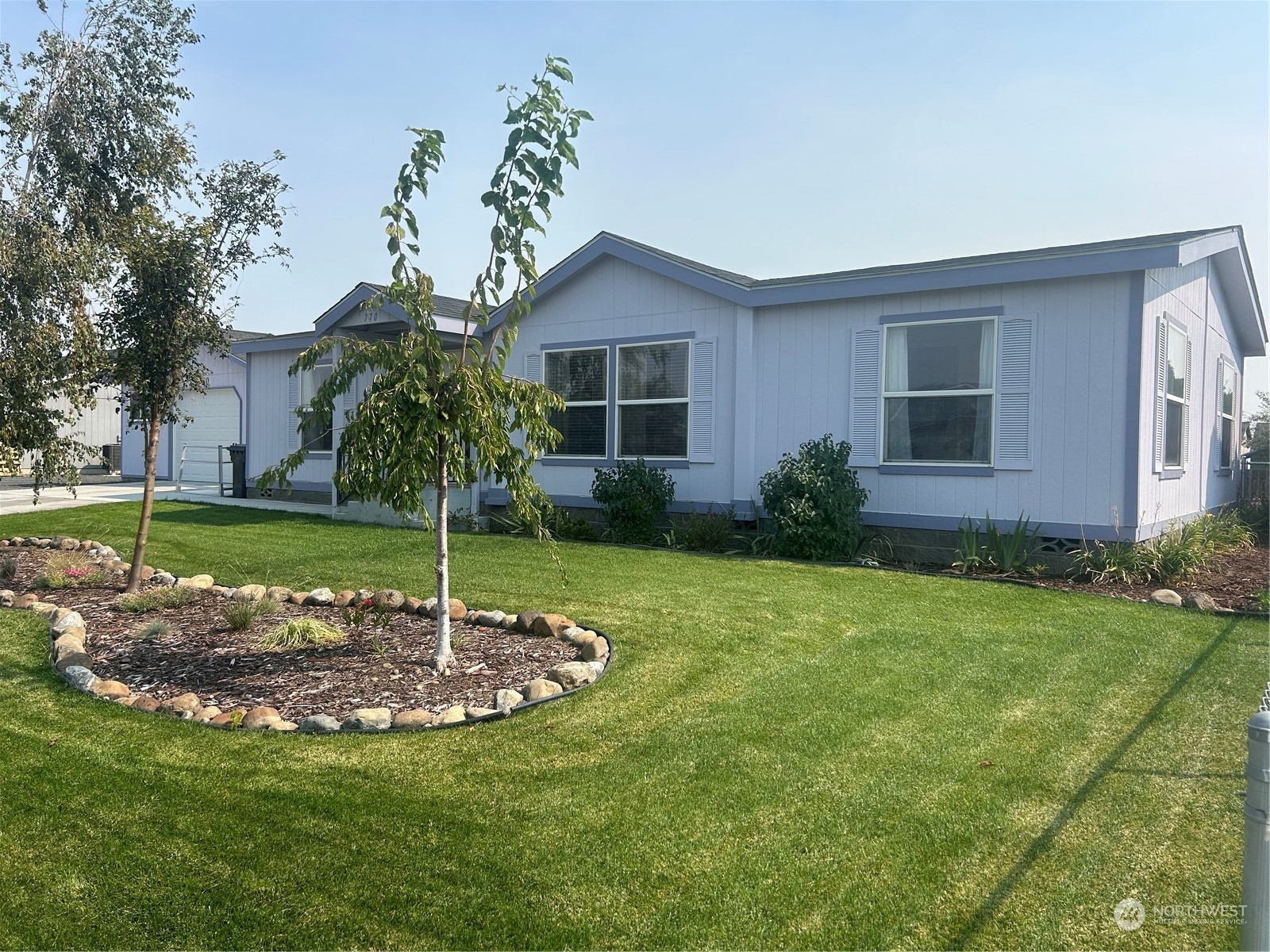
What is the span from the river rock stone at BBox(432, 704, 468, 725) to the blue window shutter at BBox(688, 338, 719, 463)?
23.0 ft

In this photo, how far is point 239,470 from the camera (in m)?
17.3

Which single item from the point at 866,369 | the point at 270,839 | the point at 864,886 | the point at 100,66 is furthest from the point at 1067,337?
the point at 100,66

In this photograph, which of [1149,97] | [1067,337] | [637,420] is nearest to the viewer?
[1149,97]

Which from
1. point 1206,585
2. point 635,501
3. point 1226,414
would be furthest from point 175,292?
point 1226,414

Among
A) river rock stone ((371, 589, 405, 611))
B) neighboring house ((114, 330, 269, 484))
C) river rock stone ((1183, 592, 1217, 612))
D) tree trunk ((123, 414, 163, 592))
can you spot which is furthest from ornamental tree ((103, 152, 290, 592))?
neighboring house ((114, 330, 269, 484))

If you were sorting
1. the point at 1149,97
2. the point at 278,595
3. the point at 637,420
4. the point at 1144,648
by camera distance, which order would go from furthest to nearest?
the point at 637,420 → the point at 1149,97 → the point at 278,595 → the point at 1144,648

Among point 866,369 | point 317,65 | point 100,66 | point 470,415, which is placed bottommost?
point 470,415

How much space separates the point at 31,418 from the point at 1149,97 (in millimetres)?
10094

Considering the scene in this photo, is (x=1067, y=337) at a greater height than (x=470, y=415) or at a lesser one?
greater

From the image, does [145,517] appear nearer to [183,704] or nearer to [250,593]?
[250,593]

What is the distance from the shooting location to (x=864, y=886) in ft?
9.71

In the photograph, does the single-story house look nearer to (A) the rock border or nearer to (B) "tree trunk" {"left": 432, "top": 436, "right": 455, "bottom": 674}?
(A) the rock border

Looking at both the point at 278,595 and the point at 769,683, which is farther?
the point at 278,595

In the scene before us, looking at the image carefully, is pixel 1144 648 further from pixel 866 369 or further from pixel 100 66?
pixel 100 66
